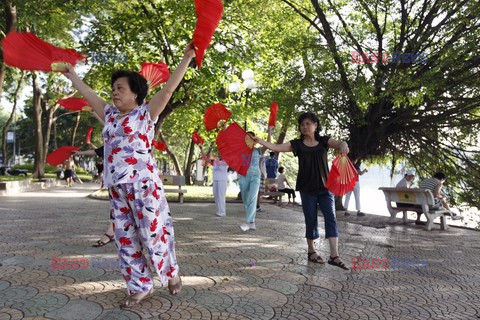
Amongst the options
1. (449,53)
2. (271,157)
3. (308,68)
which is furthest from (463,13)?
(271,157)

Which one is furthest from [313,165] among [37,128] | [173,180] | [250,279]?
[37,128]

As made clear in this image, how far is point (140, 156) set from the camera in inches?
127

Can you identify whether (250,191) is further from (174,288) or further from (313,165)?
(174,288)

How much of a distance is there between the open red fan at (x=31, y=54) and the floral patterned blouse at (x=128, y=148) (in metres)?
0.60

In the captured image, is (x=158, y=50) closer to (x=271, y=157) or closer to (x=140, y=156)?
(x=271, y=157)

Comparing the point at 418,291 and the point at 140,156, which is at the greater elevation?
the point at 140,156

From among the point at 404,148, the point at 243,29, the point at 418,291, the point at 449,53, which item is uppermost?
the point at 243,29

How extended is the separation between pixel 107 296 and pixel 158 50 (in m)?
11.2

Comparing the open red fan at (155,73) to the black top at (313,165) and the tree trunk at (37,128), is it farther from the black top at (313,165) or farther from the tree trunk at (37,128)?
the tree trunk at (37,128)

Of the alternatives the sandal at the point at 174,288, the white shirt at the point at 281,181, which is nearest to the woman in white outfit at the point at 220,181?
the white shirt at the point at 281,181

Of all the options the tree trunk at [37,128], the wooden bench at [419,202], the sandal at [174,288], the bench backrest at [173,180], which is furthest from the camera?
the tree trunk at [37,128]

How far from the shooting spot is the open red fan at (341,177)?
4.79 m

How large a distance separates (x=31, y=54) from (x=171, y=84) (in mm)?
1097

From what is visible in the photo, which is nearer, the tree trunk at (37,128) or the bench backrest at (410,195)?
the bench backrest at (410,195)
